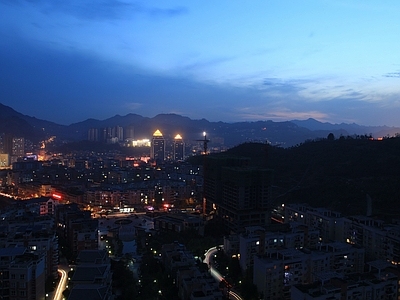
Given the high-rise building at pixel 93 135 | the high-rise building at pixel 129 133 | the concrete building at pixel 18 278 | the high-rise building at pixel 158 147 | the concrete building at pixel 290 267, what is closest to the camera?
the concrete building at pixel 18 278

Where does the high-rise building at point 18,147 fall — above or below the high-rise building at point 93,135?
below

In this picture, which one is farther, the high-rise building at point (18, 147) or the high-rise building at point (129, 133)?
the high-rise building at point (129, 133)

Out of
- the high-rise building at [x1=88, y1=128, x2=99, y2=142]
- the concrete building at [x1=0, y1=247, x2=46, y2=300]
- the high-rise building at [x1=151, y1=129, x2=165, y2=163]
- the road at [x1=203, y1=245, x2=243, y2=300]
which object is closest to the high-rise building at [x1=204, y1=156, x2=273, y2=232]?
the road at [x1=203, y1=245, x2=243, y2=300]

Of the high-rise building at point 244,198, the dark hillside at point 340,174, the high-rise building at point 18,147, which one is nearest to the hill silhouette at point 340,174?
the dark hillside at point 340,174

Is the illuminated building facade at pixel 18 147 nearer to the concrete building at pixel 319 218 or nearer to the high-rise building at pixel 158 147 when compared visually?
the high-rise building at pixel 158 147

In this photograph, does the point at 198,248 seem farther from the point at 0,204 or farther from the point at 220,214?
the point at 0,204
